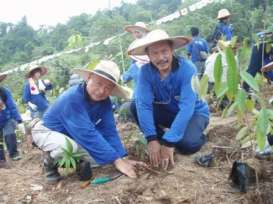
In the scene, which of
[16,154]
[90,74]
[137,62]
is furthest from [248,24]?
[90,74]

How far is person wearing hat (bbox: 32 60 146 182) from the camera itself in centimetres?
290

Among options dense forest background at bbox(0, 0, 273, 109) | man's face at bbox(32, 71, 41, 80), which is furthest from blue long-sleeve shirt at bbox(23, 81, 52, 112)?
dense forest background at bbox(0, 0, 273, 109)

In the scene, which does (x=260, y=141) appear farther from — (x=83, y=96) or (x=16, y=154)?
(x=16, y=154)

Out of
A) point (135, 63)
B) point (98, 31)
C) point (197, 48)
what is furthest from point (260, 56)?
point (98, 31)

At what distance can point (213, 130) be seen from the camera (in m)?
3.92

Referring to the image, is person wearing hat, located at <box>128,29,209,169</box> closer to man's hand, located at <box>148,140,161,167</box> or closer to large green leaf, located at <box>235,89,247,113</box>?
man's hand, located at <box>148,140,161,167</box>

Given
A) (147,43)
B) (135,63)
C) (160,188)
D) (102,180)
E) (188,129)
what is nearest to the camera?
(160,188)

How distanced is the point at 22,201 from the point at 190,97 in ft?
4.61

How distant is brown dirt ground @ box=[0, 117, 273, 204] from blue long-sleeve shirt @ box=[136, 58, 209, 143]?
0.29m

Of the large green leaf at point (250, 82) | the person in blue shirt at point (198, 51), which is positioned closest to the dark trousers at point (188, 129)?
the large green leaf at point (250, 82)

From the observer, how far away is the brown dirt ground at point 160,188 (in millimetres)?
2549

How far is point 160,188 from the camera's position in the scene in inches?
106

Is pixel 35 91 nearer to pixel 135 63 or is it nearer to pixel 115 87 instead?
pixel 135 63

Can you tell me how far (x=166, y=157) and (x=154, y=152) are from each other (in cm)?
10
